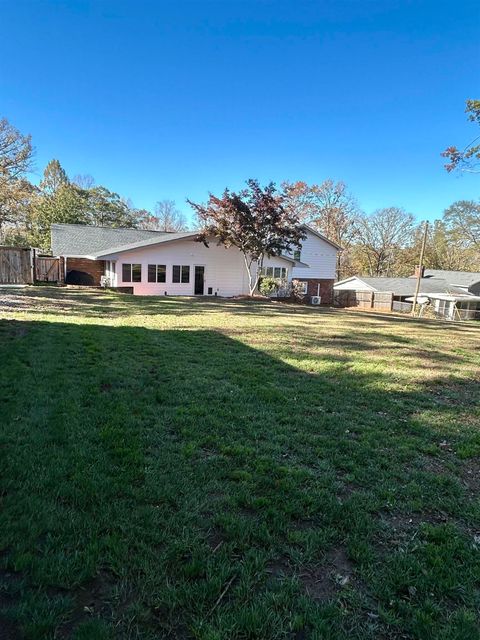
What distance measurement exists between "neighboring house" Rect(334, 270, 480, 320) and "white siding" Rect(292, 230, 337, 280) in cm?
568

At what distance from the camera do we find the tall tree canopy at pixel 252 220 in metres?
19.3

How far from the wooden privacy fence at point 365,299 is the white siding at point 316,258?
3.11 metres

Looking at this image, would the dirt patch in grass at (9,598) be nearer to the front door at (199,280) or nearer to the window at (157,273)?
the window at (157,273)

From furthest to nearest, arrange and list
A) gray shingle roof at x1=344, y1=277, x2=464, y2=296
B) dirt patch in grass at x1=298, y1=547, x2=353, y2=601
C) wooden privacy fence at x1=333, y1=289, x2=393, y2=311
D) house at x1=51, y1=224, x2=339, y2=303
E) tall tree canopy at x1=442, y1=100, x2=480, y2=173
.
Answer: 1. gray shingle roof at x1=344, y1=277, x2=464, y2=296
2. wooden privacy fence at x1=333, y1=289, x2=393, y2=311
3. house at x1=51, y1=224, x2=339, y2=303
4. tall tree canopy at x1=442, y1=100, x2=480, y2=173
5. dirt patch in grass at x1=298, y1=547, x2=353, y2=601

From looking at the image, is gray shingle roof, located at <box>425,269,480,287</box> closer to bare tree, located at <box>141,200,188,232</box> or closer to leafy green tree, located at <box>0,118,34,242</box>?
bare tree, located at <box>141,200,188,232</box>

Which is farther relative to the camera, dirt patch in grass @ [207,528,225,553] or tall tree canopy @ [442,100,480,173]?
tall tree canopy @ [442,100,480,173]

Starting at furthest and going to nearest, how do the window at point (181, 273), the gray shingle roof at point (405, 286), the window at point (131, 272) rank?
the gray shingle roof at point (405, 286) < the window at point (181, 273) < the window at point (131, 272)

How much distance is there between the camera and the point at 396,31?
11953 mm

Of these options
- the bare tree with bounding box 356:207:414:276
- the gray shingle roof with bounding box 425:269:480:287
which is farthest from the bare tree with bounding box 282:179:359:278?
the gray shingle roof with bounding box 425:269:480:287

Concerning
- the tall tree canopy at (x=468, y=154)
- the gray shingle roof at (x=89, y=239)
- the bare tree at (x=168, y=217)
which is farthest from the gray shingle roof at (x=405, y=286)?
the bare tree at (x=168, y=217)

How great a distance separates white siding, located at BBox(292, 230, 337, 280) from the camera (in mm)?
27719

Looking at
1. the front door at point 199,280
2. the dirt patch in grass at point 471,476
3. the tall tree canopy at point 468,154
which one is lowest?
the dirt patch in grass at point 471,476

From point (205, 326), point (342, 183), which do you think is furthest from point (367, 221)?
point (205, 326)

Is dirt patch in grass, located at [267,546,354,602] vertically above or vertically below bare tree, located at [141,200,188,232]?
below
